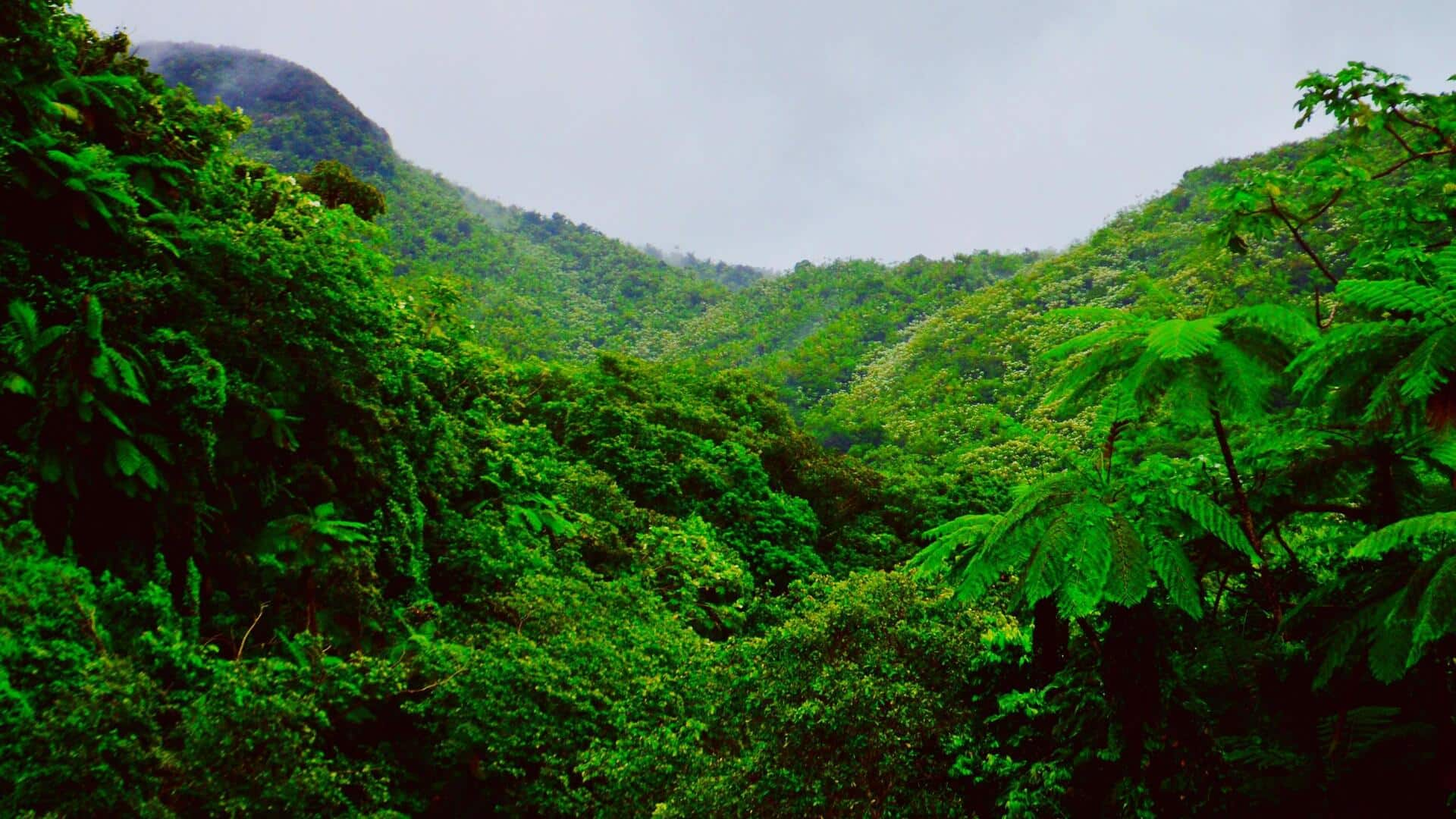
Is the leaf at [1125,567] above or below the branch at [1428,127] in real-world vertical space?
below

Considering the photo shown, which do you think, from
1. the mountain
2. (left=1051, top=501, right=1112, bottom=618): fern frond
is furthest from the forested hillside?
the mountain

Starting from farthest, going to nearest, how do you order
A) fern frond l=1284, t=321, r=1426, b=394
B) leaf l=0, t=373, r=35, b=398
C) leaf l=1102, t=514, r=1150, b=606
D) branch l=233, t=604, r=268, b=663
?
branch l=233, t=604, r=268, b=663 → leaf l=0, t=373, r=35, b=398 → leaf l=1102, t=514, r=1150, b=606 → fern frond l=1284, t=321, r=1426, b=394

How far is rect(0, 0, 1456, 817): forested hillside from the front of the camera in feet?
8.86

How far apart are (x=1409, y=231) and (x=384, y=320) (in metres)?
A: 8.55

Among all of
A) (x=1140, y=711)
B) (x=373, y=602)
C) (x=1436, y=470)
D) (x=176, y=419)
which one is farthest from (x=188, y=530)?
(x=1436, y=470)

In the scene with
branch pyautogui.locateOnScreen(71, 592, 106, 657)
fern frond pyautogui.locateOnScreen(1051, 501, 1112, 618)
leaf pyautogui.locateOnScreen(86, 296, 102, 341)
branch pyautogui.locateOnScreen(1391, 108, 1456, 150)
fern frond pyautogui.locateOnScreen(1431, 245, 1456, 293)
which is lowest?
branch pyautogui.locateOnScreen(71, 592, 106, 657)

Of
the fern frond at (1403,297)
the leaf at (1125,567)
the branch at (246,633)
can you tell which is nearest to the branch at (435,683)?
the branch at (246,633)

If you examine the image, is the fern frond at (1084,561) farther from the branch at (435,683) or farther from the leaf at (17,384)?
the leaf at (17,384)

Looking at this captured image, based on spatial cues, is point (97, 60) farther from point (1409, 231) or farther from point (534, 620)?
point (1409, 231)

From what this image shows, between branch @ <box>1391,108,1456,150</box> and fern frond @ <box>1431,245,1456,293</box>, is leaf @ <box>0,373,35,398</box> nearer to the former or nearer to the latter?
fern frond @ <box>1431,245,1456,293</box>

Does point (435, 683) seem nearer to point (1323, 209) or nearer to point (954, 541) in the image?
point (954, 541)

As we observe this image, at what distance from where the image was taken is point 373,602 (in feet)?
22.9

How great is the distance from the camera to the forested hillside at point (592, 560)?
2701 millimetres

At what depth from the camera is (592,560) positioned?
10.7m
